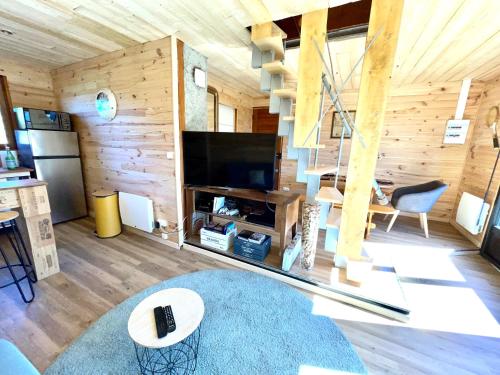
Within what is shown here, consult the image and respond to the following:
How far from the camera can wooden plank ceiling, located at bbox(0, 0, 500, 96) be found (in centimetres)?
163

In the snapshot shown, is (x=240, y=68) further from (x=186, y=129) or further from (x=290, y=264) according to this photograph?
(x=290, y=264)

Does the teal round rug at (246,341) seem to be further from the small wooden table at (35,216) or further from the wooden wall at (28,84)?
the wooden wall at (28,84)

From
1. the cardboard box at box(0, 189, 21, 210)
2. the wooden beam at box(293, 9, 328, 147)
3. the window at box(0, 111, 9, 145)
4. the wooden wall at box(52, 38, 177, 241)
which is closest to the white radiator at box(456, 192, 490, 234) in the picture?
the wooden beam at box(293, 9, 328, 147)

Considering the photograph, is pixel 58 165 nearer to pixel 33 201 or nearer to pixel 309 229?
pixel 33 201

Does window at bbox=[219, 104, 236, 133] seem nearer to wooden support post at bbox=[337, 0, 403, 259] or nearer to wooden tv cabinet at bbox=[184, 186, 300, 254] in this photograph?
wooden tv cabinet at bbox=[184, 186, 300, 254]

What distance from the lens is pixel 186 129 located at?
96.7 inches

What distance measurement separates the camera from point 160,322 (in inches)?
43.1

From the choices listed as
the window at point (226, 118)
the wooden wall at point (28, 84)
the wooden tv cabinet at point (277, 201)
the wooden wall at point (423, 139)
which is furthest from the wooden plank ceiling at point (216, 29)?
the wooden tv cabinet at point (277, 201)

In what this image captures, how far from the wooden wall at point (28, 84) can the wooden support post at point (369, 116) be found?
4.46m

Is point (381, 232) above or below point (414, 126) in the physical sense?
below

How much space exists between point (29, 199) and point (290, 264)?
2.48 meters

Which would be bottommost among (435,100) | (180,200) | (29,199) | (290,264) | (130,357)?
(130,357)

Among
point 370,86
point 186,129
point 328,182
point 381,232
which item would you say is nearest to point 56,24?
point 186,129

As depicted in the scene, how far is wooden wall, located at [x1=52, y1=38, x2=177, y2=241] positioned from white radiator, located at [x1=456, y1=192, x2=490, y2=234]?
13.1ft
